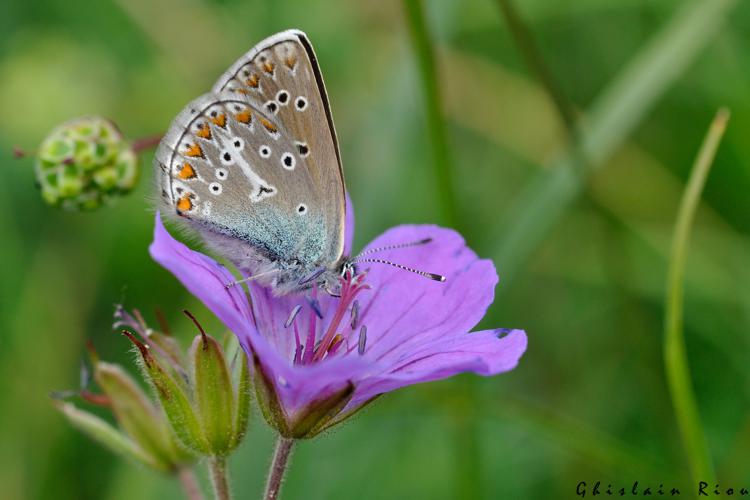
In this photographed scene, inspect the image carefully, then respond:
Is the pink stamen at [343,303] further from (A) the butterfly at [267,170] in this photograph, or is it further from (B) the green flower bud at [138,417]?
(B) the green flower bud at [138,417]

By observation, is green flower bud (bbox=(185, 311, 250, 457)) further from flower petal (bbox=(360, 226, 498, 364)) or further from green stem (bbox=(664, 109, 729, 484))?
green stem (bbox=(664, 109, 729, 484))

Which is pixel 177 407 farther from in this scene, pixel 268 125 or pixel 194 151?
pixel 268 125

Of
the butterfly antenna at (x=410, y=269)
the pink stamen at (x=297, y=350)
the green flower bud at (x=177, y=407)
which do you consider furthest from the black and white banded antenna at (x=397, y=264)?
the green flower bud at (x=177, y=407)

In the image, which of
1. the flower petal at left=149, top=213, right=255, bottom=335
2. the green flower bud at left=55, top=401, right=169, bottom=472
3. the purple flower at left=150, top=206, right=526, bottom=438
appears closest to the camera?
the flower petal at left=149, top=213, right=255, bottom=335

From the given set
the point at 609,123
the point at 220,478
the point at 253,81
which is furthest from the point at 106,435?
the point at 609,123

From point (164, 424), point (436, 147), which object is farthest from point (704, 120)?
point (164, 424)

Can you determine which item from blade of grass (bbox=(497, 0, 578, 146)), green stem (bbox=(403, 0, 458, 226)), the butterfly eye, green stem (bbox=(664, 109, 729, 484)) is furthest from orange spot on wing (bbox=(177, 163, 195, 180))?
green stem (bbox=(664, 109, 729, 484))

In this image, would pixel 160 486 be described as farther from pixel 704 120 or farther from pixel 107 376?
pixel 704 120
